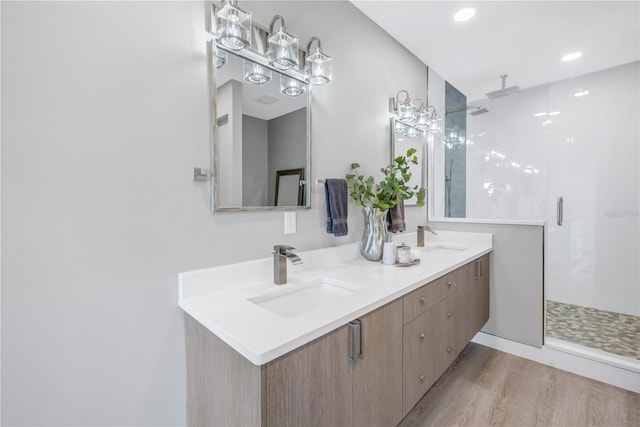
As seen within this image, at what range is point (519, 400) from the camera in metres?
1.75

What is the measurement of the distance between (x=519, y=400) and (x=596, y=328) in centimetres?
123

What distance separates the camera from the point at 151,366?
3.51 feet

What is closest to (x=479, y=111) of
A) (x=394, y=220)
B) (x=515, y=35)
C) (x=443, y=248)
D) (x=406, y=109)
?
(x=515, y=35)

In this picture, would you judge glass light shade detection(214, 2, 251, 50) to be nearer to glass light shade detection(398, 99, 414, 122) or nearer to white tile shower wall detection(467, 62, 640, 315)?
glass light shade detection(398, 99, 414, 122)

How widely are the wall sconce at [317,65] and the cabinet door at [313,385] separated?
124 cm

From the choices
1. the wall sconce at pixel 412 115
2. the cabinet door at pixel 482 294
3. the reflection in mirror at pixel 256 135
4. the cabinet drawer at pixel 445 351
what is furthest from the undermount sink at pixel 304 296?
the wall sconce at pixel 412 115

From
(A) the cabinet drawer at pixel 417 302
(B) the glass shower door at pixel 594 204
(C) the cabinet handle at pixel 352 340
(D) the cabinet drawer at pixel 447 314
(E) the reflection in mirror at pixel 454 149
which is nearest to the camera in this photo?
(C) the cabinet handle at pixel 352 340

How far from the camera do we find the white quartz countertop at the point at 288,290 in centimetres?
83

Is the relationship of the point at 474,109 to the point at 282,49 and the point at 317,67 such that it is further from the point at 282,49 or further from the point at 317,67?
the point at 282,49

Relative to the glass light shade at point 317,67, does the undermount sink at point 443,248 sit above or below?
below

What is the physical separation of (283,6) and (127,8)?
0.75 m

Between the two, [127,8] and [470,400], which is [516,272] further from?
[127,8]

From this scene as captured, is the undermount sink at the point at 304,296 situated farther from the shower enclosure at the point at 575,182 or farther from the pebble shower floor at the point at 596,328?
the pebble shower floor at the point at 596,328

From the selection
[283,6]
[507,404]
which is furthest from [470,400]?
[283,6]
